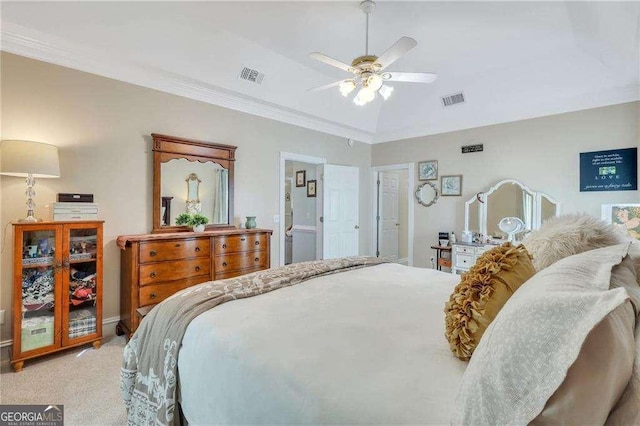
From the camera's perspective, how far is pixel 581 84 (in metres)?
3.67

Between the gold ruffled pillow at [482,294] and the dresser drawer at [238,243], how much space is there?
2792mm

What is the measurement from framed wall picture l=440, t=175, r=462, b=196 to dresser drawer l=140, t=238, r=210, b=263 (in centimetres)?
380

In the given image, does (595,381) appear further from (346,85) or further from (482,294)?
(346,85)

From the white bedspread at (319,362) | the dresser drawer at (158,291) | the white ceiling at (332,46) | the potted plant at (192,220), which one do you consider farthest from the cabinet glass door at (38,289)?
the white bedspread at (319,362)

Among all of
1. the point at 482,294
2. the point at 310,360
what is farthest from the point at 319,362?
the point at 482,294

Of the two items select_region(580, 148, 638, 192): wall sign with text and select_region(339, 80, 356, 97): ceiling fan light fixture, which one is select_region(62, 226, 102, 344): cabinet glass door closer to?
select_region(339, 80, 356, 97): ceiling fan light fixture

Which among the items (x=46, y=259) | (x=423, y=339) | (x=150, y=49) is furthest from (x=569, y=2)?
(x=46, y=259)

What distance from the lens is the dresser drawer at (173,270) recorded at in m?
2.83

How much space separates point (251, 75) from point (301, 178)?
A: 289 cm

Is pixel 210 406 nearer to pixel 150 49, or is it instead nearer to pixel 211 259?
pixel 211 259

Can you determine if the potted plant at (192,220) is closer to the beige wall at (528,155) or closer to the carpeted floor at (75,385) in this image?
the carpeted floor at (75,385)

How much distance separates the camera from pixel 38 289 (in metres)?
2.43

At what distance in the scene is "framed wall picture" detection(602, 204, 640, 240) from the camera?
3.34m

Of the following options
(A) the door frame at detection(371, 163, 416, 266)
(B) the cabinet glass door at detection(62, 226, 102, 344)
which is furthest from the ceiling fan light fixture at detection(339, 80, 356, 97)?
(A) the door frame at detection(371, 163, 416, 266)
